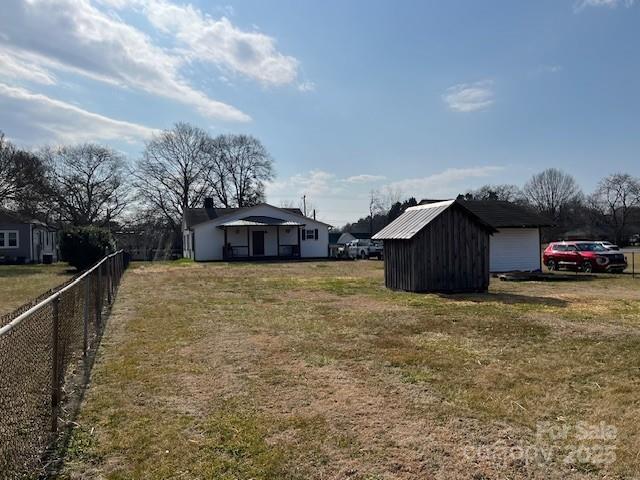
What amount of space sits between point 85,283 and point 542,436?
6.11 m

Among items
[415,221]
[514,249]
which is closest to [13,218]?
[415,221]

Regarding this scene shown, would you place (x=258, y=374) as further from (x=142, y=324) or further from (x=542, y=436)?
(x=142, y=324)

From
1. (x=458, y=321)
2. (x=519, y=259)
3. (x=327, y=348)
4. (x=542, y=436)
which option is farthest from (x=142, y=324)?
(x=519, y=259)

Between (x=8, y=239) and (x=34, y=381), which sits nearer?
(x=34, y=381)

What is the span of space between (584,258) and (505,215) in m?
4.06

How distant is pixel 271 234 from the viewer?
38.4 m

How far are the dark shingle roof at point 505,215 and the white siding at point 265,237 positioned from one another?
16.5 meters

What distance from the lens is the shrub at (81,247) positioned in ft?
85.5

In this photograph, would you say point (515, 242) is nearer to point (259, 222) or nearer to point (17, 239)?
point (259, 222)

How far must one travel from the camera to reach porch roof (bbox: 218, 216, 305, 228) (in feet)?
117

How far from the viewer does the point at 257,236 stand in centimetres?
3806

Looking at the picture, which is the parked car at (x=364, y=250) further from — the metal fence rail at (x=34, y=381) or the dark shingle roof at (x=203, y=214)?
the metal fence rail at (x=34, y=381)

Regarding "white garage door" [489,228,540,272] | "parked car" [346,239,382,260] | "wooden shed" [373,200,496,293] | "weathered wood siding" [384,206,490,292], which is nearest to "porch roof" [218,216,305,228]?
"parked car" [346,239,382,260]

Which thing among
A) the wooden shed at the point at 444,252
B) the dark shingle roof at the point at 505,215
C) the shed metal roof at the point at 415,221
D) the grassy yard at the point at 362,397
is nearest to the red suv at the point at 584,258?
the dark shingle roof at the point at 505,215
